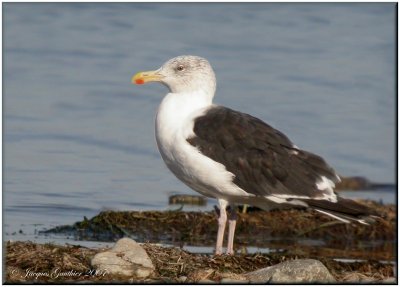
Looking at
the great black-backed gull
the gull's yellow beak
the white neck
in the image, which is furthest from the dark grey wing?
the gull's yellow beak

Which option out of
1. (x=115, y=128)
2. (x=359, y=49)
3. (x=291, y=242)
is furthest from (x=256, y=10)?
(x=291, y=242)

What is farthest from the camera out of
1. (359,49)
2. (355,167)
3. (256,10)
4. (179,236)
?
(256,10)

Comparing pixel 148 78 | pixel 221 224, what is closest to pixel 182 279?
pixel 221 224

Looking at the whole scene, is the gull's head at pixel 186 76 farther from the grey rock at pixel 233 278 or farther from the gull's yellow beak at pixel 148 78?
the grey rock at pixel 233 278

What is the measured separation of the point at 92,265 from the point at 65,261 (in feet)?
0.92

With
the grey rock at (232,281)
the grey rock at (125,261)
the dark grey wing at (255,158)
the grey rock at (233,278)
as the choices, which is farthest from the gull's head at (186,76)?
the grey rock at (232,281)

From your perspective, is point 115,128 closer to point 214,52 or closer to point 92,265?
point 214,52

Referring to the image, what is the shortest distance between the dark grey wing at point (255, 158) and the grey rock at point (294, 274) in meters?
1.33

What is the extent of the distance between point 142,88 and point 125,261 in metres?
10.2

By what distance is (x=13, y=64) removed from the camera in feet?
62.5

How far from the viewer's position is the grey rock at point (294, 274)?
8180 millimetres

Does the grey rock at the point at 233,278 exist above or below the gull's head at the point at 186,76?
below

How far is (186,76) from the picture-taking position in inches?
413

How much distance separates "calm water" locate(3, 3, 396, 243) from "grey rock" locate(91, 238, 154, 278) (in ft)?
8.56
